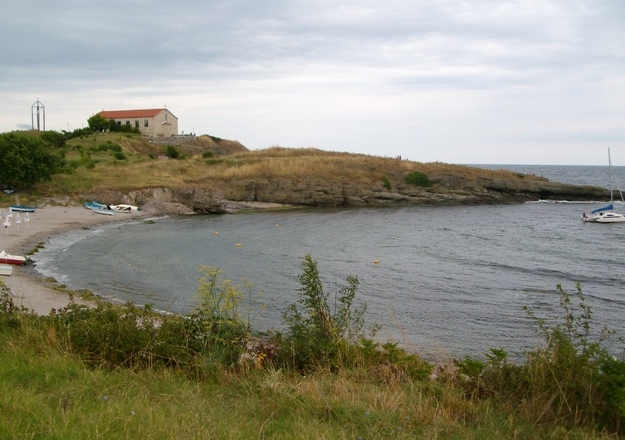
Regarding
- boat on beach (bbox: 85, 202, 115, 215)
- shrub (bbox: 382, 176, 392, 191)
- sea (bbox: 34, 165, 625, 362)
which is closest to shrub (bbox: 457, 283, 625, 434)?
sea (bbox: 34, 165, 625, 362)

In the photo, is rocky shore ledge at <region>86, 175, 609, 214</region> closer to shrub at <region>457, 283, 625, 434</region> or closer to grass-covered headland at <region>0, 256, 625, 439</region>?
grass-covered headland at <region>0, 256, 625, 439</region>

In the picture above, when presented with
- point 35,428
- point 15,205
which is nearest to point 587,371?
point 35,428

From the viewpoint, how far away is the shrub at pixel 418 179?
239 feet

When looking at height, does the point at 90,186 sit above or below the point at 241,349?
above

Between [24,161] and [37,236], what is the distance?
54.6ft

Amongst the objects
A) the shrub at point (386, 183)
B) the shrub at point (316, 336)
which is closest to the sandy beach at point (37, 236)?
the shrub at point (316, 336)

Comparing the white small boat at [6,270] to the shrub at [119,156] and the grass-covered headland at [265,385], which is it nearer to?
the grass-covered headland at [265,385]

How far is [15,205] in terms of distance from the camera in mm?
43875

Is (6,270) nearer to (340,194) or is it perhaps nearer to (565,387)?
(565,387)

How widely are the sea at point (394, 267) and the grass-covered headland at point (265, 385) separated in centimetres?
117

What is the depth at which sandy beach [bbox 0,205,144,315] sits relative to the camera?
1765 centimetres

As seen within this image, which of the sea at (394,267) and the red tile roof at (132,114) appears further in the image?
the red tile roof at (132,114)

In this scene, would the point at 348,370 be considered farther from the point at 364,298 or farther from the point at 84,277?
the point at 84,277

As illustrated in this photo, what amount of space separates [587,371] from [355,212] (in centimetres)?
5245
